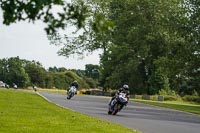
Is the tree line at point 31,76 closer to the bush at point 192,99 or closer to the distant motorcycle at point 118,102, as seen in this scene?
the bush at point 192,99

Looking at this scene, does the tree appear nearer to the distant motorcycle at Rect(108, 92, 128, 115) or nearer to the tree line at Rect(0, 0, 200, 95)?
the tree line at Rect(0, 0, 200, 95)

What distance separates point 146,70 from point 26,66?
5148 centimetres

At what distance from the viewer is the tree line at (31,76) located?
11181 cm

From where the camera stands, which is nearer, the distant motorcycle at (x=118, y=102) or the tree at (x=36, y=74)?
the distant motorcycle at (x=118, y=102)

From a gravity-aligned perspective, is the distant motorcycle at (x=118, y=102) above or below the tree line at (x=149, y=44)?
below

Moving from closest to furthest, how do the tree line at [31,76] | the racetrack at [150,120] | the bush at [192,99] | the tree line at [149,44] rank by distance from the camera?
1. the racetrack at [150,120]
2. the tree line at [149,44]
3. the bush at [192,99]
4. the tree line at [31,76]

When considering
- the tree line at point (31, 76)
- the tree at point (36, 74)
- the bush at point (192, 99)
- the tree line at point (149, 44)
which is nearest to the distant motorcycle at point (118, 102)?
the tree line at point (149, 44)

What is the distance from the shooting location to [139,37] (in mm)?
68562

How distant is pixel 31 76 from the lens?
122 metres

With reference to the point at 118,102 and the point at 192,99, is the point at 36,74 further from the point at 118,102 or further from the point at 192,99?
the point at 118,102

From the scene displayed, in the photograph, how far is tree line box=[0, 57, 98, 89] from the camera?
112m

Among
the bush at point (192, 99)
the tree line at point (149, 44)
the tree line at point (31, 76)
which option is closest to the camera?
the tree line at point (149, 44)

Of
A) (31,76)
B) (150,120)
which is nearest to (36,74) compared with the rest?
(31,76)

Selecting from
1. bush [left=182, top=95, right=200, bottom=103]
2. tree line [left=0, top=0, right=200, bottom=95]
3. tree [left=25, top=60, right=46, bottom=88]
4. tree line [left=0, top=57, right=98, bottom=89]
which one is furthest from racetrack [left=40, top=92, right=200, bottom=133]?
tree [left=25, top=60, right=46, bottom=88]
